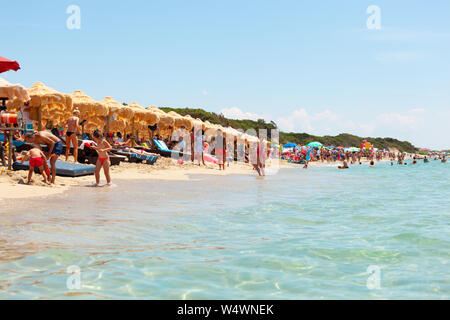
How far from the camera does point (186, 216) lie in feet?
23.6

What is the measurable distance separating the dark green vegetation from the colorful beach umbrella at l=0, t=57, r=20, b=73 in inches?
750

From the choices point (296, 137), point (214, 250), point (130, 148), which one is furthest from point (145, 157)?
point (296, 137)

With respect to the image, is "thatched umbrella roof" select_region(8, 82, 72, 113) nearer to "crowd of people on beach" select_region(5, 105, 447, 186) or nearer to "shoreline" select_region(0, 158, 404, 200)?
"crowd of people on beach" select_region(5, 105, 447, 186)

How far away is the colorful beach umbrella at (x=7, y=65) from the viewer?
34.3 ft

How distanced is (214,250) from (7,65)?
7999mm

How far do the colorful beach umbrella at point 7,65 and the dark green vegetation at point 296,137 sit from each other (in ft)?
62.5

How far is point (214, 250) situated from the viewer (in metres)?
5.06

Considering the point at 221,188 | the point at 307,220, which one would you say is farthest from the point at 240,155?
the point at 307,220

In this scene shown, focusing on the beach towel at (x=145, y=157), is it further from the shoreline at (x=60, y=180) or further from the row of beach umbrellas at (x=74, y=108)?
the row of beach umbrellas at (x=74, y=108)

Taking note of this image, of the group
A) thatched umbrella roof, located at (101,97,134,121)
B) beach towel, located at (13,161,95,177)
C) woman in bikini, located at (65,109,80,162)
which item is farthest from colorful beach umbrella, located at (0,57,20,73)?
thatched umbrella roof, located at (101,97,134,121)

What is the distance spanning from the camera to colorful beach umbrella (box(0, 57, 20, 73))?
10.5 m

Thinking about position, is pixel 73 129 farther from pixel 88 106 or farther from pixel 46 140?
pixel 46 140

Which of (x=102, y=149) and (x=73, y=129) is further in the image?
(x=73, y=129)
